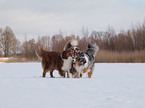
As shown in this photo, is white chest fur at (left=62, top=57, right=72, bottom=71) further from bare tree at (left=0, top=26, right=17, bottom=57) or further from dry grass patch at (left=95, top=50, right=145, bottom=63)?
bare tree at (left=0, top=26, right=17, bottom=57)

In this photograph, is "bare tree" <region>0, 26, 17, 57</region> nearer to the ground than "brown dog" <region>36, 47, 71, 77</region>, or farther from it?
farther from it

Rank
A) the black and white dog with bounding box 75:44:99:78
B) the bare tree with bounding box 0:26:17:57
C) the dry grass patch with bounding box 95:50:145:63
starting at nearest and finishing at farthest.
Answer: the black and white dog with bounding box 75:44:99:78
the dry grass patch with bounding box 95:50:145:63
the bare tree with bounding box 0:26:17:57

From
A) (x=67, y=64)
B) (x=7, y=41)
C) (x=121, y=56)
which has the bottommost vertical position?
(x=121, y=56)

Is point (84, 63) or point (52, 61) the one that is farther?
point (52, 61)

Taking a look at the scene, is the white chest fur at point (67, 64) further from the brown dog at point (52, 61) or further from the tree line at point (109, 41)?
the tree line at point (109, 41)

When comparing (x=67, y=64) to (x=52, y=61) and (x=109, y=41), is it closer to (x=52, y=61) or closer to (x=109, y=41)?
(x=52, y=61)

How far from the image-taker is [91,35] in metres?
13.0

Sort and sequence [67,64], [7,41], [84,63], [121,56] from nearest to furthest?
[84,63]
[67,64]
[121,56]
[7,41]

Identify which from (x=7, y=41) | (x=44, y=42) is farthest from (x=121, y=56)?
(x=7, y=41)

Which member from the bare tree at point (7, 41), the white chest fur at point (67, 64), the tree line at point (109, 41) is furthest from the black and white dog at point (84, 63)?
the bare tree at point (7, 41)

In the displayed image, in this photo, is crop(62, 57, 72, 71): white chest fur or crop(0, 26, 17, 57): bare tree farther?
crop(0, 26, 17, 57): bare tree

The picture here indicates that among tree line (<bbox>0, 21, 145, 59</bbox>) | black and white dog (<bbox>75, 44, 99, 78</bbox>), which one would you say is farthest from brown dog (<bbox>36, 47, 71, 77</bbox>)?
tree line (<bbox>0, 21, 145, 59</bbox>)

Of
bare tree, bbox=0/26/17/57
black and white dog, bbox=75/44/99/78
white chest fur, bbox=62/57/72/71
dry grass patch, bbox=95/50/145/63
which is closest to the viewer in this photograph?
black and white dog, bbox=75/44/99/78

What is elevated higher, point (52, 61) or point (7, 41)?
point (7, 41)
